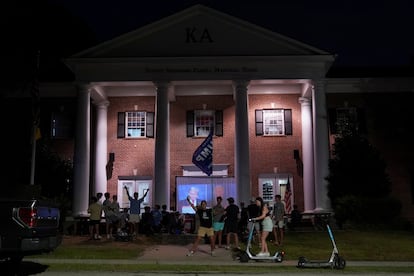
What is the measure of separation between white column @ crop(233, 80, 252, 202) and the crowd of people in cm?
262

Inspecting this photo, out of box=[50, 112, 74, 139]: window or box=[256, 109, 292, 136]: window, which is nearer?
box=[50, 112, 74, 139]: window

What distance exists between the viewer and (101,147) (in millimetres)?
30203

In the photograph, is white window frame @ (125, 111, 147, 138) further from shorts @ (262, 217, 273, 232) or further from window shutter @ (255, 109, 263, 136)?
shorts @ (262, 217, 273, 232)

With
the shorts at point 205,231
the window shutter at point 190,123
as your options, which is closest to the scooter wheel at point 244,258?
the shorts at point 205,231

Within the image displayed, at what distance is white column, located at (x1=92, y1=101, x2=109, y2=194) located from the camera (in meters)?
29.8

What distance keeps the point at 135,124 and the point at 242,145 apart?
7.73 meters

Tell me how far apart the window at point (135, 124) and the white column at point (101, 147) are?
902 mm

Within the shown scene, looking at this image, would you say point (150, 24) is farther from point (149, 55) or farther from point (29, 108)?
point (29, 108)

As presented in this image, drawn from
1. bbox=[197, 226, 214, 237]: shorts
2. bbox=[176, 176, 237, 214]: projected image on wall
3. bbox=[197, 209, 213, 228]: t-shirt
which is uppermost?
bbox=[176, 176, 237, 214]: projected image on wall

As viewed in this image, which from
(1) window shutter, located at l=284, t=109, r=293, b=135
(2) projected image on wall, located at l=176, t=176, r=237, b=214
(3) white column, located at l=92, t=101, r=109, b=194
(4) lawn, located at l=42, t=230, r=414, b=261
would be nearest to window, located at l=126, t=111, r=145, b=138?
(3) white column, located at l=92, t=101, r=109, b=194

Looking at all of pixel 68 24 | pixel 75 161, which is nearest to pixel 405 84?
pixel 75 161

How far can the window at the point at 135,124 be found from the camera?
30.9m

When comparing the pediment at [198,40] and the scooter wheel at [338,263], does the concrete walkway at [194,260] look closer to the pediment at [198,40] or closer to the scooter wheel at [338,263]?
the scooter wheel at [338,263]

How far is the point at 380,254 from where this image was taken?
53.8 ft
